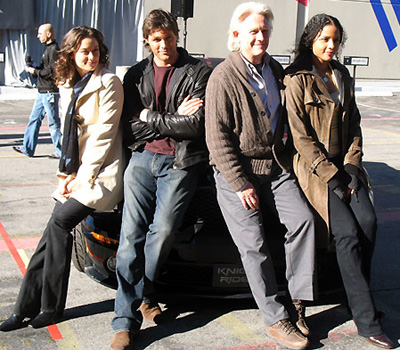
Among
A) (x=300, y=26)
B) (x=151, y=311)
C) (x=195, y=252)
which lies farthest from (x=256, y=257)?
(x=300, y=26)

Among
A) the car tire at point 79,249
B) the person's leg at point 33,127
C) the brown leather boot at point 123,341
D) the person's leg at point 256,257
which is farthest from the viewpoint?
the person's leg at point 33,127

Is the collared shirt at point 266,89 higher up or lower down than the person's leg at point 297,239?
higher up

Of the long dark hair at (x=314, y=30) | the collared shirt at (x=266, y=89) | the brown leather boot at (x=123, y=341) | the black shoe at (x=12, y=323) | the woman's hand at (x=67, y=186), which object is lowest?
the black shoe at (x=12, y=323)

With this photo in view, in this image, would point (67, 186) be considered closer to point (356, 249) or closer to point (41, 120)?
point (356, 249)

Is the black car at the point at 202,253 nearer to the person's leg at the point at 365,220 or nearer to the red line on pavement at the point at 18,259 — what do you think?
the person's leg at the point at 365,220

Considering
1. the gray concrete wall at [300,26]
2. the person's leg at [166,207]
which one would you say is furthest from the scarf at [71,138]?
the gray concrete wall at [300,26]

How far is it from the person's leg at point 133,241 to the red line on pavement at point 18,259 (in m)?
0.37

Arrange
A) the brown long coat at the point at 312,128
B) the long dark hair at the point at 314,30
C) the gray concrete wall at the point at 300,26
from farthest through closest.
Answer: the gray concrete wall at the point at 300,26, the long dark hair at the point at 314,30, the brown long coat at the point at 312,128

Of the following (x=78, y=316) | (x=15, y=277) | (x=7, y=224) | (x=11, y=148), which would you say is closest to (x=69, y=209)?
(x=78, y=316)

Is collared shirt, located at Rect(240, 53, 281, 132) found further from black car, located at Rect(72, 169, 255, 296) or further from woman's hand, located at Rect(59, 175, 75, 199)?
woman's hand, located at Rect(59, 175, 75, 199)

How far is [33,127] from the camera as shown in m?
8.87

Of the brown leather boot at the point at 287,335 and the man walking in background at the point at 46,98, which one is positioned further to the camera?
the man walking in background at the point at 46,98

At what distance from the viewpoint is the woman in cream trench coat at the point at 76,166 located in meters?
3.69

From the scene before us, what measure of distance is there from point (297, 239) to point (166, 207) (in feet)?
2.57
